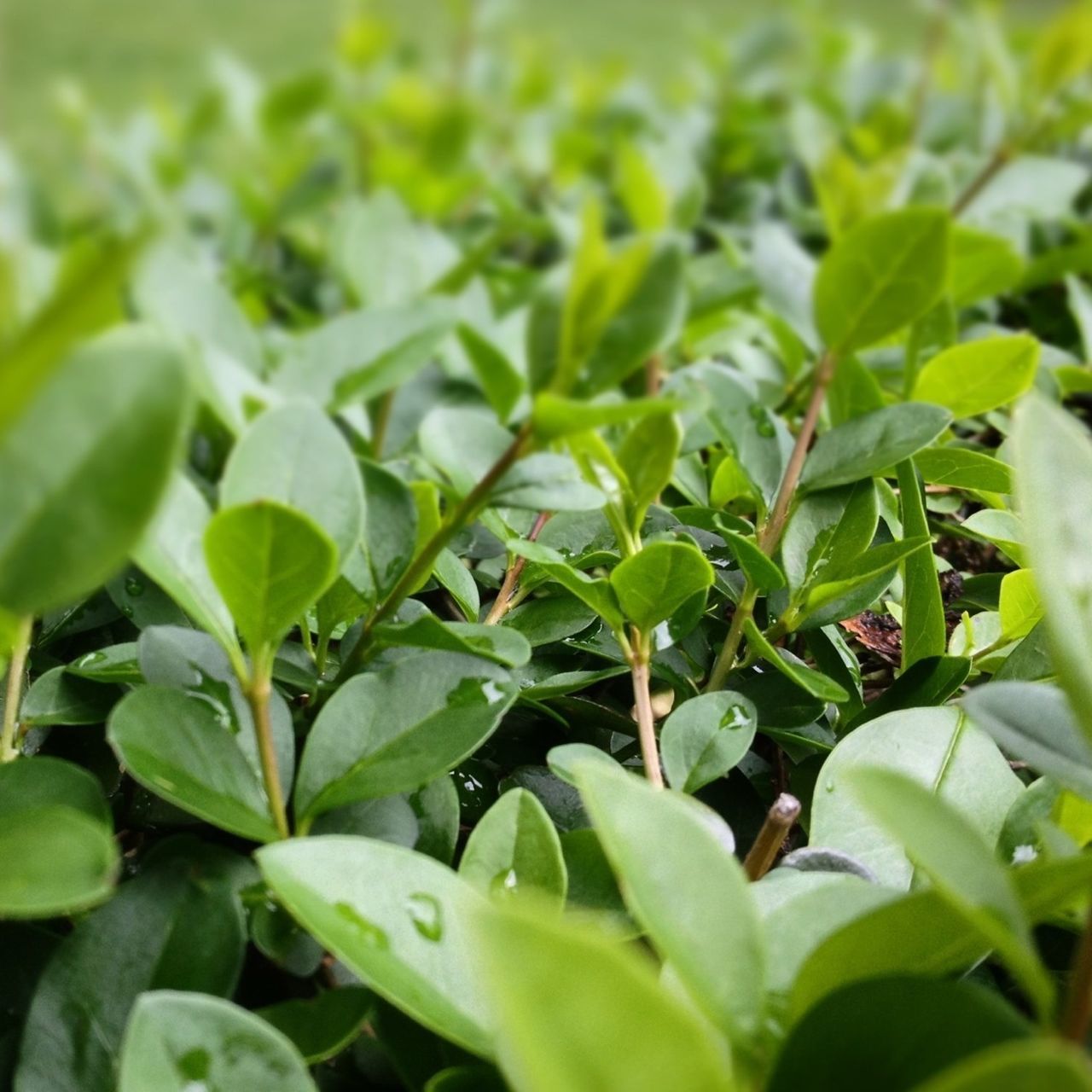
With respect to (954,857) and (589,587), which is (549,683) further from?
(954,857)

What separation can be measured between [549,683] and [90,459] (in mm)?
313

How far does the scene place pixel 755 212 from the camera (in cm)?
147

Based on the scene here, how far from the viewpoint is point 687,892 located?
14.2 inches

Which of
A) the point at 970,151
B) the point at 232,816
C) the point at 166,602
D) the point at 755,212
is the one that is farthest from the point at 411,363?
the point at 970,151

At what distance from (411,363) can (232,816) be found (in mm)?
361

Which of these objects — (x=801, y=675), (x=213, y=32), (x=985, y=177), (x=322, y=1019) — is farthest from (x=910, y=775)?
(x=213, y=32)

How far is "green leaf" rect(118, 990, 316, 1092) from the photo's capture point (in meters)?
0.37

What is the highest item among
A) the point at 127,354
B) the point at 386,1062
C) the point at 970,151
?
the point at 127,354

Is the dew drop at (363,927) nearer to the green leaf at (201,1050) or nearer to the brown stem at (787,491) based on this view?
the green leaf at (201,1050)

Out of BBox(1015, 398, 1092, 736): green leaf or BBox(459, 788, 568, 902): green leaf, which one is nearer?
BBox(1015, 398, 1092, 736): green leaf

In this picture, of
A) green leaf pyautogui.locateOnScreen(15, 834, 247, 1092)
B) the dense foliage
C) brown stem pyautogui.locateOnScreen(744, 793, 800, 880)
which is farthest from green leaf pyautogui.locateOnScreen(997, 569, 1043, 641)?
green leaf pyautogui.locateOnScreen(15, 834, 247, 1092)

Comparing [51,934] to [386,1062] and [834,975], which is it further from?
[834,975]

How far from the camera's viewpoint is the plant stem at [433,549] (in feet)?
1.65

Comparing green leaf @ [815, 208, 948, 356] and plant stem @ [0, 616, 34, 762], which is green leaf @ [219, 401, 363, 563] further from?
green leaf @ [815, 208, 948, 356]
